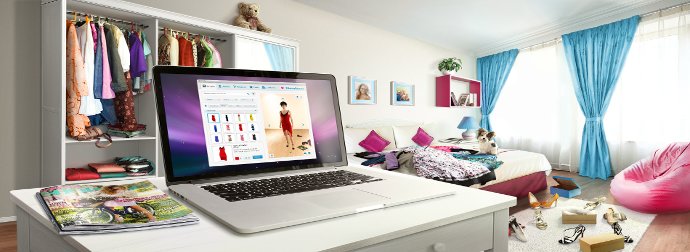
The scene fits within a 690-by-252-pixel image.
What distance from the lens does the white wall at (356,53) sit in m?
4.22

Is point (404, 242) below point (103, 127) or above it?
below

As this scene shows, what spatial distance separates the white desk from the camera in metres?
0.55

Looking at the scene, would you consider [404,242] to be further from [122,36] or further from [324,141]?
[122,36]

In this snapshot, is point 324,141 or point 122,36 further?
point 122,36

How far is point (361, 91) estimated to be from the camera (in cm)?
506

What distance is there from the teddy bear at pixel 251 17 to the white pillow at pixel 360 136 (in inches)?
62.1

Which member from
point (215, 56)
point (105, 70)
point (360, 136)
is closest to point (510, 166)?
point (360, 136)

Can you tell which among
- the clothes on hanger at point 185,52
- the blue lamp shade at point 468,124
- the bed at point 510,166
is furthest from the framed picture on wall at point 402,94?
the clothes on hanger at point 185,52

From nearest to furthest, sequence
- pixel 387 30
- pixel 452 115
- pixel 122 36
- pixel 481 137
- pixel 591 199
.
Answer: pixel 122 36 < pixel 591 199 < pixel 481 137 < pixel 387 30 < pixel 452 115

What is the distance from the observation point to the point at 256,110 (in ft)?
3.09

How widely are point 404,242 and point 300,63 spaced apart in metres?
3.96

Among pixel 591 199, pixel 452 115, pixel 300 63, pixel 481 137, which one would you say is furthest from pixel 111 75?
pixel 452 115

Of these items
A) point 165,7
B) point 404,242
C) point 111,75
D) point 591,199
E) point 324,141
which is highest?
point 165,7

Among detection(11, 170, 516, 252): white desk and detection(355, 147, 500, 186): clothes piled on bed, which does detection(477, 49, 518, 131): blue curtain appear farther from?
detection(11, 170, 516, 252): white desk
